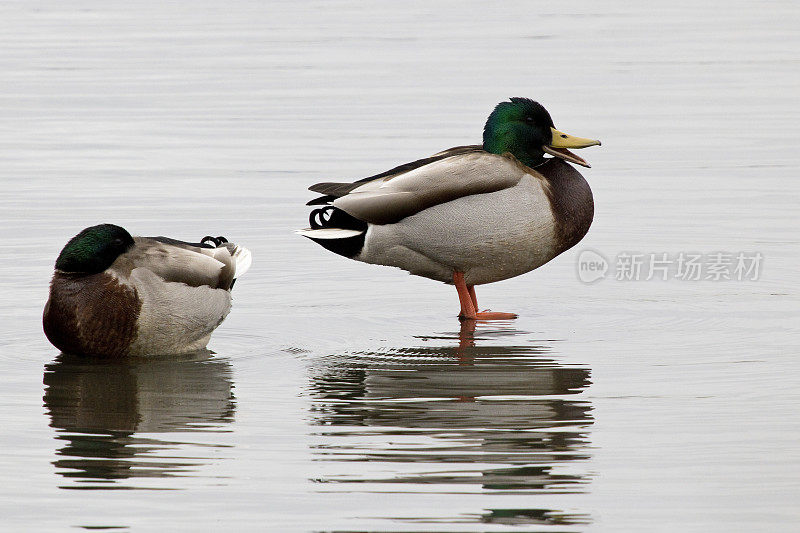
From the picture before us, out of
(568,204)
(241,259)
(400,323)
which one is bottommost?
(400,323)

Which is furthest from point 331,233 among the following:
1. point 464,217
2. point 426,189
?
point 464,217

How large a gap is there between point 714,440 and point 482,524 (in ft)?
4.42

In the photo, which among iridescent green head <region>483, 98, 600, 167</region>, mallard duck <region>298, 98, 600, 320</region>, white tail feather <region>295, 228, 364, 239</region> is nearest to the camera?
mallard duck <region>298, 98, 600, 320</region>

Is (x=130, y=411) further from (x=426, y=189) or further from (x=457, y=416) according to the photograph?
(x=426, y=189)

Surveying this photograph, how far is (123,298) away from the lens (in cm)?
741

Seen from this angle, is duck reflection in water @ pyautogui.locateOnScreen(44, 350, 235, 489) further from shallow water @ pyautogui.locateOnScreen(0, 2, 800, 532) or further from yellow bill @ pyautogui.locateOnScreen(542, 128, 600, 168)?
yellow bill @ pyautogui.locateOnScreen(542, 128, 600, 168)

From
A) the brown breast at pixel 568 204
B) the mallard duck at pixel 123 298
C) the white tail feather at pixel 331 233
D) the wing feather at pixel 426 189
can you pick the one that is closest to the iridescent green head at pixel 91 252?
the mallard duck at pixel 123 298

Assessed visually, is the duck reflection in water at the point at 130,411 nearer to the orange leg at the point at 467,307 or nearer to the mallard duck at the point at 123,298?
the mallard duck at the point at 123,298

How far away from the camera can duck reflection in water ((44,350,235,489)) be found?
586 centimetres

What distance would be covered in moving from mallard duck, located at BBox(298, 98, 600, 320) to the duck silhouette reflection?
2.11 feet

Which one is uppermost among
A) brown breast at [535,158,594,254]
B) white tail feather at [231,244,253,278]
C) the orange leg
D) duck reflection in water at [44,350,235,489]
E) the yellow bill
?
the yellow bill

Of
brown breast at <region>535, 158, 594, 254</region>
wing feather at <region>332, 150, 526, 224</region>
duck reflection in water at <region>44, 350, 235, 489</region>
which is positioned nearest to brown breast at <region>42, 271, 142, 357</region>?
duck reflection in water at <region>44, 350, 235, 489</region>

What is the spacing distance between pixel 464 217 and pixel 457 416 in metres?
2.36

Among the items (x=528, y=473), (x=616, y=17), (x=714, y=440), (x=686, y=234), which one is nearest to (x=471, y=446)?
(x=528, y=473)
